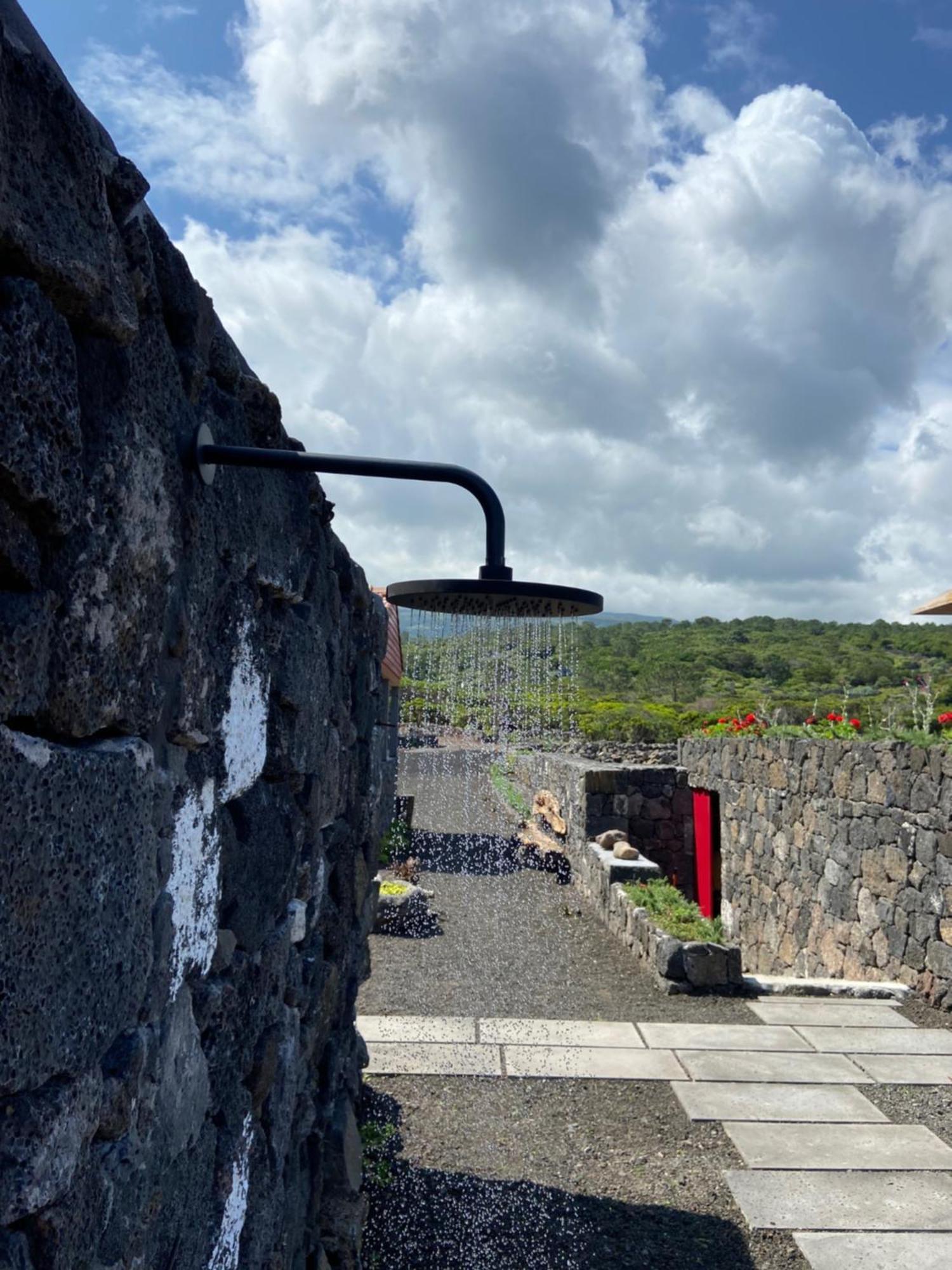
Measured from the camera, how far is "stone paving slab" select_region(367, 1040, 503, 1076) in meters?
5.50

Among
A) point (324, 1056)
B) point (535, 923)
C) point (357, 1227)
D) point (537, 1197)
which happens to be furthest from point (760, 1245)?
point (535, 923)

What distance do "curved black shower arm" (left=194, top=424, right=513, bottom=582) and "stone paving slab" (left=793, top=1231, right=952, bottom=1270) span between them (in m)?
3.22

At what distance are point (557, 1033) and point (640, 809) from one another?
6308 millimetres

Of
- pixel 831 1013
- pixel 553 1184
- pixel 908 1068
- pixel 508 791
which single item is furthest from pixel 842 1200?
pixel 508 791

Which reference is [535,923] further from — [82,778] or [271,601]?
[82,778]

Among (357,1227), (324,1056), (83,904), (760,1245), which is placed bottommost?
(760,1245)

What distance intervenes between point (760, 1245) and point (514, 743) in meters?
15.7

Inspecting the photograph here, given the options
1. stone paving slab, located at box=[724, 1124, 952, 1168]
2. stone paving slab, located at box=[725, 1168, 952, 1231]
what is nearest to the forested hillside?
stone paving slab, located at box=[724, 1124, 952, 1168]

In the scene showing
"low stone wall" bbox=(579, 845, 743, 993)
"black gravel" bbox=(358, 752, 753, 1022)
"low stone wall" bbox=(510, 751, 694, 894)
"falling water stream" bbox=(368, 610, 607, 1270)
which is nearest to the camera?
"falling water stream" bbox=(368, 610, 607, 1270)

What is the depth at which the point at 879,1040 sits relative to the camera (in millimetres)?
6102

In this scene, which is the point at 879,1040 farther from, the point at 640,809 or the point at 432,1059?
the point at 640,809

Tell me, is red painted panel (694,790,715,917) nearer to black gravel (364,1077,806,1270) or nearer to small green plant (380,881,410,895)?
small green plant (380,881,410,895)

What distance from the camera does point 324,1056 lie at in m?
3.11

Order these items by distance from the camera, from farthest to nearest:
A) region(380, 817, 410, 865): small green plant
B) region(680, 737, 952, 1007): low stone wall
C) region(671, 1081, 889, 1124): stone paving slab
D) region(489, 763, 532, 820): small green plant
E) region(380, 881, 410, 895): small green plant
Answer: region(489, 763, 532, 820): small green plant < region(380, 817, 410, 865): small green plant < region(380, 881, 410, 895): small green plant < region(680, 737, 952, 1007): low stone wall < region(671, 1081, 889, 1124): stone paving slab
